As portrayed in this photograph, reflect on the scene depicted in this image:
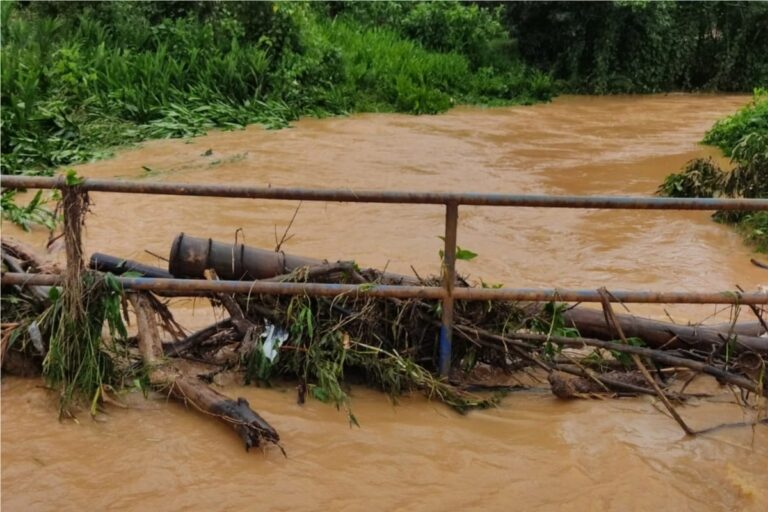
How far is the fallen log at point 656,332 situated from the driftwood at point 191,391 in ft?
5.01

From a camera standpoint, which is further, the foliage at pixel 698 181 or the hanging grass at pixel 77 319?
the foliage at pixel 698 181

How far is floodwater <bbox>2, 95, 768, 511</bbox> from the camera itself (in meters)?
2.80

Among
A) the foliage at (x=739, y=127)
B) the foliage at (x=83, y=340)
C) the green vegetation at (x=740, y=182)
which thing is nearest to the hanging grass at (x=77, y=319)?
the foliage at (x=83, y=340)

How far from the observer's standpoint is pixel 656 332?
3633mm

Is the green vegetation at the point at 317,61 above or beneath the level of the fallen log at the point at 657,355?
above

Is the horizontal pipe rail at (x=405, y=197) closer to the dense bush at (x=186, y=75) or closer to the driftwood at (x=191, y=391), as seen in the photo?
the driftwood at (x=191, y=391)

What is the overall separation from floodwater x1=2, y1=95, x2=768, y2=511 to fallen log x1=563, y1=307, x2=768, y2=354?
0.29 meters

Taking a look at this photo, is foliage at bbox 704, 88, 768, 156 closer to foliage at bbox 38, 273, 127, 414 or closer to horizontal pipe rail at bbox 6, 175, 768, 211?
horizontal pipe rail at bbox 6, 175, 768, 211

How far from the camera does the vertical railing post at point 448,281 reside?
3.23 metres

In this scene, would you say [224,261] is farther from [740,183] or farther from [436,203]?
[740,183]

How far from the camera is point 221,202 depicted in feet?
25.5

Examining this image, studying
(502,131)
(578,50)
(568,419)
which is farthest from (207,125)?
(578,50)

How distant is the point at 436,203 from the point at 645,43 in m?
17.9

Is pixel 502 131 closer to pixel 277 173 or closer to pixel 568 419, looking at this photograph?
pixel 277 173
